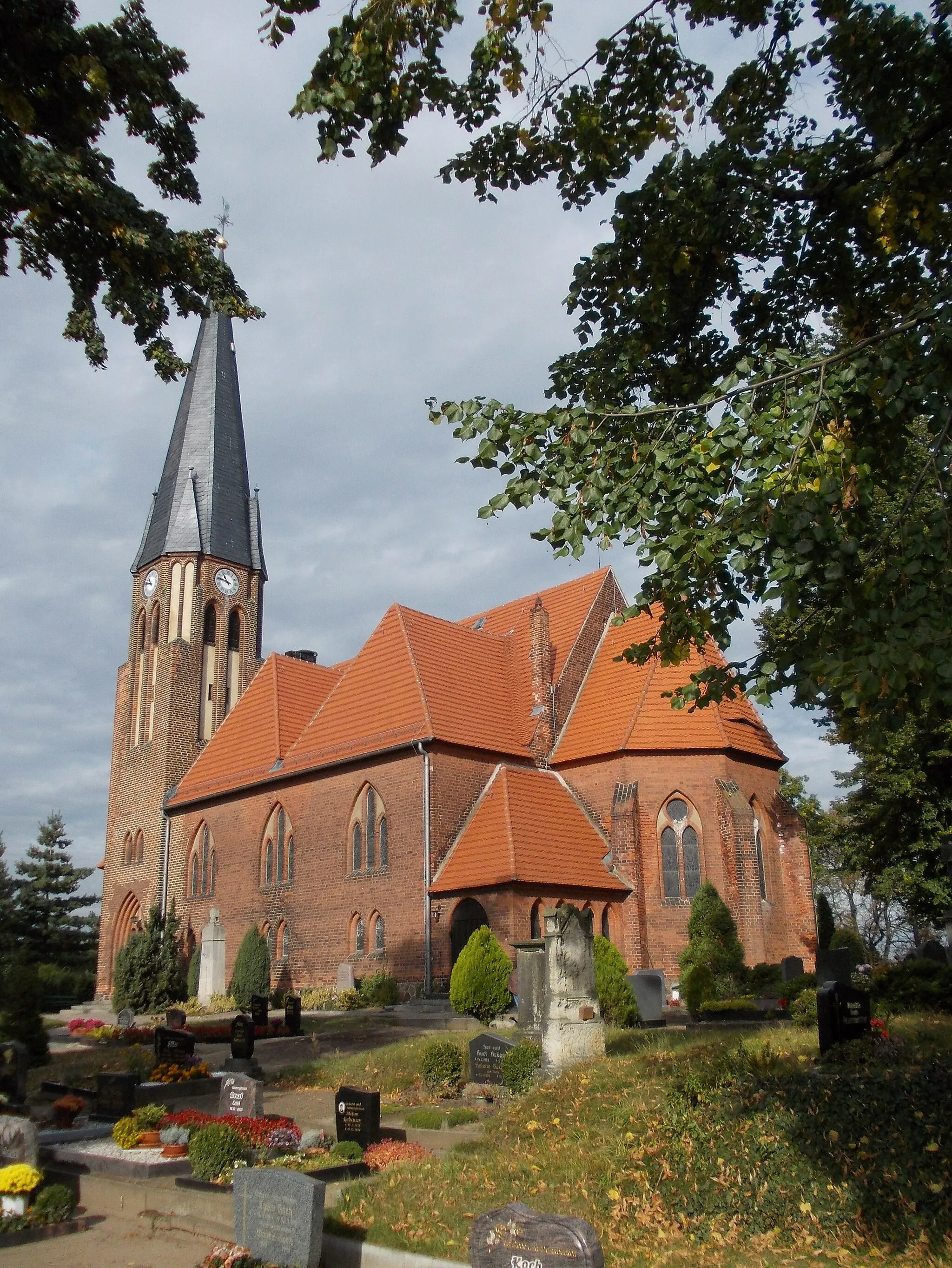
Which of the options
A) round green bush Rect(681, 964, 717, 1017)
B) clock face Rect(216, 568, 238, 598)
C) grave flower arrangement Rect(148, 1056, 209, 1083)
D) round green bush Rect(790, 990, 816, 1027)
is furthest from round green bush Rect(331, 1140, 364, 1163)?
clock face Rect(216, 568, 238, 598)

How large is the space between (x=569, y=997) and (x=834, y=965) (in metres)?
7.65

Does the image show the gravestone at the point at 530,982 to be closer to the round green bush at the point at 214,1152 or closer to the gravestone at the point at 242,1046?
the gravestone at the point at 242,1046

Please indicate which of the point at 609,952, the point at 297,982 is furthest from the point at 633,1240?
the point at 297,982

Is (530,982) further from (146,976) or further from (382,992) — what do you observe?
(146,976)

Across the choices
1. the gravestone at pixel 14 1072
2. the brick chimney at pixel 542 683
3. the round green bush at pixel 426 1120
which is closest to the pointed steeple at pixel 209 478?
the brick chimney at pixel 542 683

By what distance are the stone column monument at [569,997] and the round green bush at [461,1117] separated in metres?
1.31

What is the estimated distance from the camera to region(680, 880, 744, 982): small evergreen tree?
23.1 m

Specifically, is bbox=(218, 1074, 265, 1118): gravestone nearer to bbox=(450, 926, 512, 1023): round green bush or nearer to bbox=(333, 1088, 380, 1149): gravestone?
bbox=(333, 1088, 380, 1149): gravestone

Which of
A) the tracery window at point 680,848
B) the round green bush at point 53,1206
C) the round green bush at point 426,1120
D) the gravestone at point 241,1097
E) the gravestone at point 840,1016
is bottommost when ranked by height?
the round green bush at point 53,1206

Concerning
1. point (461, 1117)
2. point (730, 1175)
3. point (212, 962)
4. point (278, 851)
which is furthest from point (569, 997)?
point (278, 851)

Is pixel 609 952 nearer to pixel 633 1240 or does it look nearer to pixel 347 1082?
→ pixel 347 1082

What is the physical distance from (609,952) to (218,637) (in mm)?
Answer: 22643

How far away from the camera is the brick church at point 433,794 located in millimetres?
25172

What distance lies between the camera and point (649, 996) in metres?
19.2
